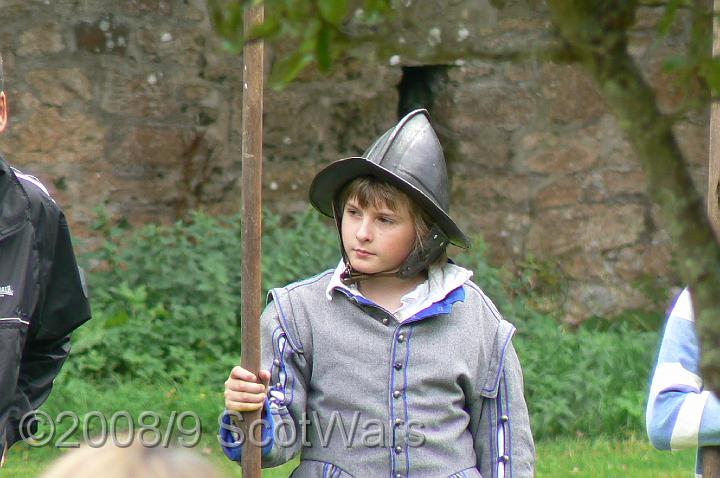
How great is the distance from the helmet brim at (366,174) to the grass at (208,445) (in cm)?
197

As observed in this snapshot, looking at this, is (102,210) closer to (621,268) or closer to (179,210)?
(179,210)

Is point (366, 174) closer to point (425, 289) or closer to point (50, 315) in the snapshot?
point (425, 289)

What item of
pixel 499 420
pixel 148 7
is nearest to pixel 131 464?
pixel 499 420

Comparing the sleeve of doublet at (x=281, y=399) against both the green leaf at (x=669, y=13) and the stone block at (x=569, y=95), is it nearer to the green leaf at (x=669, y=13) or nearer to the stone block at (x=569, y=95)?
the green leaf at (x=669, y=13)

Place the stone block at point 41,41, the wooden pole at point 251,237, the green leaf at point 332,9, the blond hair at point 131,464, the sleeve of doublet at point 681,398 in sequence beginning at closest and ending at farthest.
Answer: the green leaf at point 332,9, the blond hair at point 131,464, the sleeve of doublet at point 681,398, the wooden pole at point 251,237, the stone block at point 41,41

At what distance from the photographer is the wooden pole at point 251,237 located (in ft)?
9.21

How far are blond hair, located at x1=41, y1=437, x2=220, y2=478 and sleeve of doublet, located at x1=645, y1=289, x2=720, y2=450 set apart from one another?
4.90 feet

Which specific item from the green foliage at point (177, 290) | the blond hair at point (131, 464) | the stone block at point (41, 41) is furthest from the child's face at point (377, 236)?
the stone block at point (41, 41)

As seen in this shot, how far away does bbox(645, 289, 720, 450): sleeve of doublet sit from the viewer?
2.70 meters

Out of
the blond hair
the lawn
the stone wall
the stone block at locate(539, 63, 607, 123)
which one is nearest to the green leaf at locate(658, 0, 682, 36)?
the blond hair

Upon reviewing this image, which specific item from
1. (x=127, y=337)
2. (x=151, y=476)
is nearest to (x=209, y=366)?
(x=127, y=337)

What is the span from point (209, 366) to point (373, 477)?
2911mm

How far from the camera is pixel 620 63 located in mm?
1301

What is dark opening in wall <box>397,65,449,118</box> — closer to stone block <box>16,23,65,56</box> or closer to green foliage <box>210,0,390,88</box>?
stone block <box>16,23,65,56</box>
